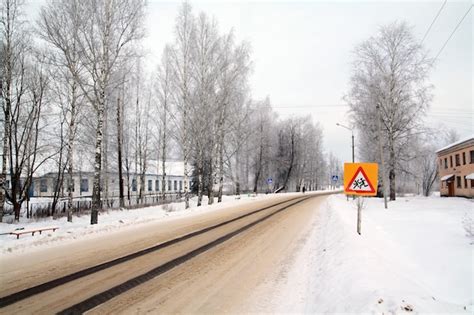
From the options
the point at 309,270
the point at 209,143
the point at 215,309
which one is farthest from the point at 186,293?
the point at 209,143

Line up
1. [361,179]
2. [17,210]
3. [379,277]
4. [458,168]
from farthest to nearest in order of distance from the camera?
Result: 1. [458,168]
2. [17,210]
3. [361,179]
4. [379,277]

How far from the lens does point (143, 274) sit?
5555mm

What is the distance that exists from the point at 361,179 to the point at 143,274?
5.72 metres

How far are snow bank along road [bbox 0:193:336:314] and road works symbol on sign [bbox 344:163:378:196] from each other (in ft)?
8.12

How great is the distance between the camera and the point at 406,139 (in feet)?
84.4

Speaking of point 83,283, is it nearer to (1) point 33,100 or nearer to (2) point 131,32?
(2) point 131,32

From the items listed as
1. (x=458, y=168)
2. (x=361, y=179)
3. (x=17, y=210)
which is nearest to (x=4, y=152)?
(x=17, y=210)

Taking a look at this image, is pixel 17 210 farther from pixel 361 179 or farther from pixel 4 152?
pixel 361 179

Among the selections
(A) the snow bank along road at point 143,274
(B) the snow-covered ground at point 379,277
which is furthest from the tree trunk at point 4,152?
(B) the snow-covered ground at point 379,277

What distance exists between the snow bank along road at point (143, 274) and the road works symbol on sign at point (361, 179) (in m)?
2.47

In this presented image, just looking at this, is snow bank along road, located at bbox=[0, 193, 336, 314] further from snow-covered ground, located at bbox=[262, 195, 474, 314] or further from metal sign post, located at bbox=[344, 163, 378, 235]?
metal sign post, located at bbox=[344, 163, 378, 235]

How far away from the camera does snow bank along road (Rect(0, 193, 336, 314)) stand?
4270 mm

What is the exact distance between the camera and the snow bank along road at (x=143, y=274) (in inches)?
168

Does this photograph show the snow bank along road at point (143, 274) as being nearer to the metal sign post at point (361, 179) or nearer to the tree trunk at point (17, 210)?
the metal sign post at point (361, 179)
